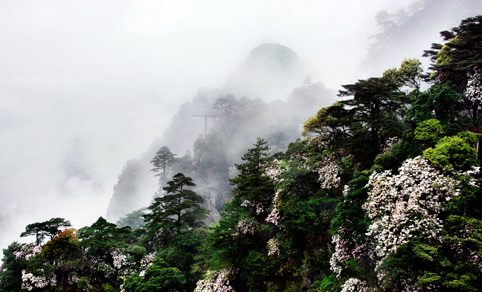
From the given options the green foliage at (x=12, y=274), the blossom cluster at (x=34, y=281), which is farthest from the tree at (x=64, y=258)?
the green foliage at (x=12, y=274)

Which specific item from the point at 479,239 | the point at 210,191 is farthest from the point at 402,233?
the point at 210,191

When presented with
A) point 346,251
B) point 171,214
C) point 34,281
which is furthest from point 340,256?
point 34,281

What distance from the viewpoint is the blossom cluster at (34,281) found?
19125 millimetres

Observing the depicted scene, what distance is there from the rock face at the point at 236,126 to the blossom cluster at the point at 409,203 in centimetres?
2386

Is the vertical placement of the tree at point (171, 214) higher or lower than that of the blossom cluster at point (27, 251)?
higher

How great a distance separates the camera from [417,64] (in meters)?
17.7

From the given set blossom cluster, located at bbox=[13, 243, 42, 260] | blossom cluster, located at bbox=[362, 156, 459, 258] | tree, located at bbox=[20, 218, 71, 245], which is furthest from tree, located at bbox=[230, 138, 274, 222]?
blossom cluster, located at bbox=[13, 243, 42, 260]

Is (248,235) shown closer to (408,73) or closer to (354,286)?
(354,286)

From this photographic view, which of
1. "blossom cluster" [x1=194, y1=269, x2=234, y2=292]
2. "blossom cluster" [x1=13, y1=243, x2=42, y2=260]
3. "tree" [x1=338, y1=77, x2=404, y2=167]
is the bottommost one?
"blossom cluster" [x1=194, y1=269, x2=234, y2=292]

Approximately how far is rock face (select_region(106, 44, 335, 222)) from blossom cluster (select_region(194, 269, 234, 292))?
14.2 m

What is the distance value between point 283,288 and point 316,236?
13.0 ft

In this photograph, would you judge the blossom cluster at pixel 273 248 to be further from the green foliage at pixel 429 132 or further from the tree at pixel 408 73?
the tree at pixel 408 73

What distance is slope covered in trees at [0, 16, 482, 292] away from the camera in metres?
8.91

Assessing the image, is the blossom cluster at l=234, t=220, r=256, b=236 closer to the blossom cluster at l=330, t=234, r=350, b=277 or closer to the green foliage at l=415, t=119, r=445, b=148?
the blossom cluster at l=330, t=234, r=350, b=277
